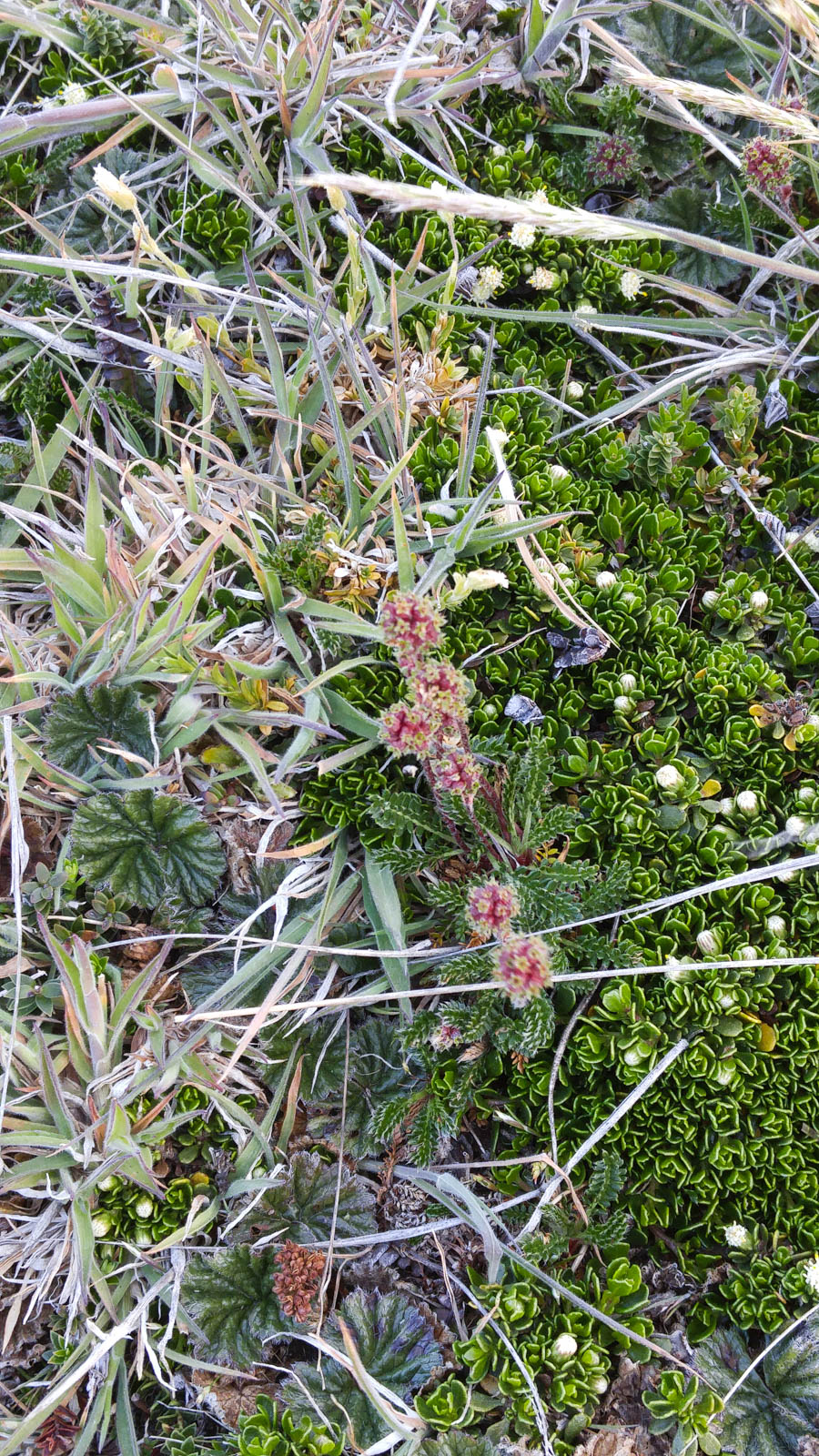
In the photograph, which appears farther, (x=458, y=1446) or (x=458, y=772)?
(x=458, y=1446)

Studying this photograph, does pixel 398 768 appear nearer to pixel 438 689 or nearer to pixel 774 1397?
pixel 438 689

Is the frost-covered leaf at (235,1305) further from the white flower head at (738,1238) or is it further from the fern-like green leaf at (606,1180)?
the white flower head at (738,1238)

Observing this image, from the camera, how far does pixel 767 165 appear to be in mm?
2885

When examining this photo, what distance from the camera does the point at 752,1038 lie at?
243 centimetres

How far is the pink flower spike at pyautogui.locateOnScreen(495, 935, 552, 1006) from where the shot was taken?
1731mm

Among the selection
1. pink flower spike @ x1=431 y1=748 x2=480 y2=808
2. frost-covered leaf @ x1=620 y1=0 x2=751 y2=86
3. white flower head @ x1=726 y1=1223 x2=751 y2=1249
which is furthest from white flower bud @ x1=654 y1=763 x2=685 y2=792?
frost-covered leaf @ x1=620 y1=0 x2=751 y2=86

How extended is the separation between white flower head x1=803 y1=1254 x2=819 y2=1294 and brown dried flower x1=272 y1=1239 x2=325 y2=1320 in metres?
1.11

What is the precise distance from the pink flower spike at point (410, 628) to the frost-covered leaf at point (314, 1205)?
4.55 ft

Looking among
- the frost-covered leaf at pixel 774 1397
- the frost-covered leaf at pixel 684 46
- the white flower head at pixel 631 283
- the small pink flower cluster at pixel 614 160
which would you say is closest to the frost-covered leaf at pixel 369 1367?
the frost-covered leaf at pixel 774 1397

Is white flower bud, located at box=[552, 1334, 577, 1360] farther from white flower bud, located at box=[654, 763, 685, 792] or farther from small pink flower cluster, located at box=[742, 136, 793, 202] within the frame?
small pink flower cluster, located at box=[742, 136, 793, 202]

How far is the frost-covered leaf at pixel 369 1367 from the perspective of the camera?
237 centimetres

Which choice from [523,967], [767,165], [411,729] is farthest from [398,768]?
[767,165]

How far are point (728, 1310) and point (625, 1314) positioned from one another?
255mm

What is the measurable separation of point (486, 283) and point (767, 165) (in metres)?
0.84
